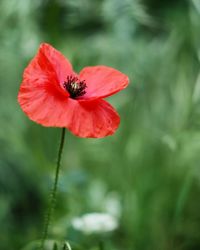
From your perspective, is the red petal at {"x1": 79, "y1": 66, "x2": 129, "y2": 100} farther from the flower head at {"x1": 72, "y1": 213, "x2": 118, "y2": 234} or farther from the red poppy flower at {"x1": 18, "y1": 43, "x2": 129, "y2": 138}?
the flower head at {"x1": 72, "y1": 213, "x2": 118, "y2": 234}

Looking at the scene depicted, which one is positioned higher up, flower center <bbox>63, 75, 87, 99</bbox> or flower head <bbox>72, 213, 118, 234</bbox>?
flower center <bbox>63, 75, 87, 99</bbox>

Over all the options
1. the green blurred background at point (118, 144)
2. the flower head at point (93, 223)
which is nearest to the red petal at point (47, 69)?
the flower head at point (93, 223)

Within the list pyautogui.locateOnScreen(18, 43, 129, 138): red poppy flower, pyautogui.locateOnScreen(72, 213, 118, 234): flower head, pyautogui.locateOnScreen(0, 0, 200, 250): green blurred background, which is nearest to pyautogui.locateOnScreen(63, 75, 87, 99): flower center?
pyautogui.locateOnScreen(18, 43, 129, 138): red poppy flower

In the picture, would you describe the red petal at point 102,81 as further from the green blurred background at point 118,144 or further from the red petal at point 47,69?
the green blurred background at point 118,144

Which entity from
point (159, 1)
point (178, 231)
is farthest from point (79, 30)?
point (178, 231)

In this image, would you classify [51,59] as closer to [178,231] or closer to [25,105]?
[25,105]

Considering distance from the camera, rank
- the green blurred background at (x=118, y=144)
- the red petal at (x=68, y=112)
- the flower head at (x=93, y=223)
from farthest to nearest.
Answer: the green blurred background at (x=118, y=144) → the flower head at (x=93, y=223) → the red petal at (x=68, y=112)
